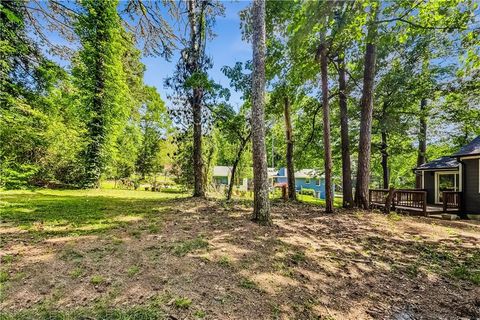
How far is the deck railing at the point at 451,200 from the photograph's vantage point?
418 inches

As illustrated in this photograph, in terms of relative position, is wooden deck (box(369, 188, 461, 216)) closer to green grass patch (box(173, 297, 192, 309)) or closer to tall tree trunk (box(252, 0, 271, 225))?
tall tree trunk (box(252, 0, 271, 225))

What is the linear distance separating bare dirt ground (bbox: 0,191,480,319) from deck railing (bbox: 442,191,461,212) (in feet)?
18.9

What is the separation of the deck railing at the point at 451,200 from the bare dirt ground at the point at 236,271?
5752 millimetres

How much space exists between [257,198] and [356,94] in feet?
37.9

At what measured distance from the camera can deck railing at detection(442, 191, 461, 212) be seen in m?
10.6

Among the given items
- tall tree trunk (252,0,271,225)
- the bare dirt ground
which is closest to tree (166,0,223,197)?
tall tree trunk (252,0,271,225)

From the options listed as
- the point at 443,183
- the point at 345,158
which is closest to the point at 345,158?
the point at 345,158

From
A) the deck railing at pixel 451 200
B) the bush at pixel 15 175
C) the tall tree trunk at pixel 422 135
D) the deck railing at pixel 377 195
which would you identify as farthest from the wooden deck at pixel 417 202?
the bush at pixel 15 175

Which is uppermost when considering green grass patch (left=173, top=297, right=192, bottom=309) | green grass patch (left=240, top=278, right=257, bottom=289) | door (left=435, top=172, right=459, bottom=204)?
door (left=435, top=172, right=459, bottom=204)

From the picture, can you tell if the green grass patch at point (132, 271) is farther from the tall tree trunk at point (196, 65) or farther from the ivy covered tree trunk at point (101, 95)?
the ivy covered tree trunk at point (101, 95)

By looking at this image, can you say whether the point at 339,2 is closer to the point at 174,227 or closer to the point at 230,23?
the point at 174,227

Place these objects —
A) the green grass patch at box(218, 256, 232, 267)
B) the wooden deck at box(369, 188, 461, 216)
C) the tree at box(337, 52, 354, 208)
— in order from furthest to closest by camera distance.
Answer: the wooden deck at box(369, 188, 461, 216) < the tree at box(337, 52, 354, 208) < the green grass patch at box(218, 256, 232, 267)

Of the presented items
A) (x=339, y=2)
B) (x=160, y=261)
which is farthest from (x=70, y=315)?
(x=339, y=2)

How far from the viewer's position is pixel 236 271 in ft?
11.9
